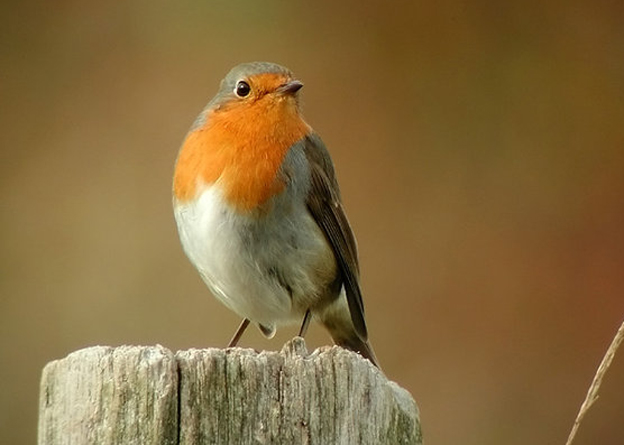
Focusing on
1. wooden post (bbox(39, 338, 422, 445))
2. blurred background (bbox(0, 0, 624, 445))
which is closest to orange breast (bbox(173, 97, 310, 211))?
blurred background (bbox(0, 0, 624, 445))

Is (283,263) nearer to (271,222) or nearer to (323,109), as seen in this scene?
(271,222)

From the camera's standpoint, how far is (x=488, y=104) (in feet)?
23.4

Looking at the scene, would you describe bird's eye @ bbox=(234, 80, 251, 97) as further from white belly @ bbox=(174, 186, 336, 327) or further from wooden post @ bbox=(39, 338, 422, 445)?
wooden post @ bbox=(39, 338, 422, 445)

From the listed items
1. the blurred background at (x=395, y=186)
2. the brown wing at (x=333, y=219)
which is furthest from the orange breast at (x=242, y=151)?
the blurred background at (x=395, y=186)

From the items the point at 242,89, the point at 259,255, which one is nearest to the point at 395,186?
the point at 242,89

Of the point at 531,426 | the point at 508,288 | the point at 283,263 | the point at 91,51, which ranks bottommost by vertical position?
the point at 531,426

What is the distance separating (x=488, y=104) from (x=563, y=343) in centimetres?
122

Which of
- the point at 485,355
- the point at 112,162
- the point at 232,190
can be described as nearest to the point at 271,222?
the point at 232,190

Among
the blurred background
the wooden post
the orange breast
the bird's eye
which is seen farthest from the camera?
the blurred background

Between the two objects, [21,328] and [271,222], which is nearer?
[271,222]

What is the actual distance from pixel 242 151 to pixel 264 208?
0.20 meters

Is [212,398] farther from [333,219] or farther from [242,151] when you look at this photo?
[333,219]

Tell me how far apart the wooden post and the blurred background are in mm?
3298

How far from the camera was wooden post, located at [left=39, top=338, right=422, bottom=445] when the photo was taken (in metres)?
2.99
